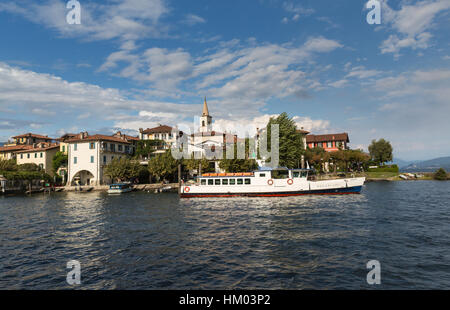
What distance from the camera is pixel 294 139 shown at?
5512 centimetres

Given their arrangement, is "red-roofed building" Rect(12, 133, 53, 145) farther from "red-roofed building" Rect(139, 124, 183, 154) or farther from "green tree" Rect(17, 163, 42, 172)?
"red-roofed building" Rect(139, 124, 183, 154)

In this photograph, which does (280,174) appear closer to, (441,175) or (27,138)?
(441,175)

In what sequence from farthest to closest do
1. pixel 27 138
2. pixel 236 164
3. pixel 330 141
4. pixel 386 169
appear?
pixel 330 141 < pixel 27 138 < pixel 386 169 < pixel 236 164

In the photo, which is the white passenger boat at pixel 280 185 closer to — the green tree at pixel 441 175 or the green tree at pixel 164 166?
the green tree at pixel 164 166

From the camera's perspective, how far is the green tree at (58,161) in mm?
69625

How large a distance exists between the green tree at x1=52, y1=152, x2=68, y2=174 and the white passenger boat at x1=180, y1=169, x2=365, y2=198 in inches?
2009

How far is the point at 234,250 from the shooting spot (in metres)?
14.6

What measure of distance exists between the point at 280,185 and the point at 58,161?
200 feet

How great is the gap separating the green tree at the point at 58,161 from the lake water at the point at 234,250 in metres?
50.2

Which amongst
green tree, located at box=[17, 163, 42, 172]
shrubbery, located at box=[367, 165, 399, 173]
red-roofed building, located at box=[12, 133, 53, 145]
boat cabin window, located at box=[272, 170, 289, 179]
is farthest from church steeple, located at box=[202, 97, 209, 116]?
boat cabin window, located at box=[272, 170, 289, 179]

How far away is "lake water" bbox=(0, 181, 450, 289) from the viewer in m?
11.0

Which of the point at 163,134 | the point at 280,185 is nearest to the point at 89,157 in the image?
the point at 163,134

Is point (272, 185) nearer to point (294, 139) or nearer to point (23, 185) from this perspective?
point (294, 139)
